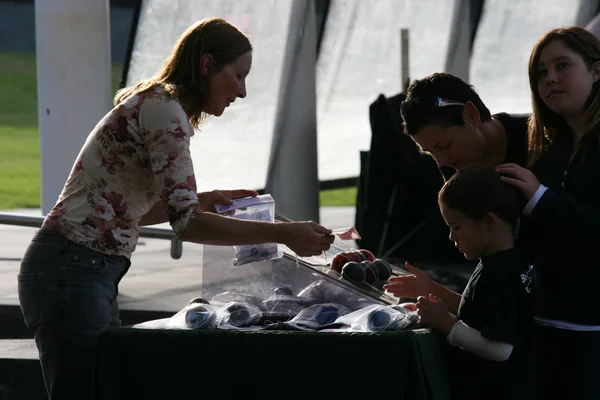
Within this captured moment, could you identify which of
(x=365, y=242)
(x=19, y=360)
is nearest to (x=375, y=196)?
(x=365, y=242)

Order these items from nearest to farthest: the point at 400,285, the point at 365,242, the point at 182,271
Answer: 1. the point at 400,285
2. the point at 182,271
3. the point at 365,242

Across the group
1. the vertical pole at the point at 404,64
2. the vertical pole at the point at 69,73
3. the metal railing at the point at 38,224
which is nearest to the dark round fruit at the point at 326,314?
the metal railing at the point at 38,224

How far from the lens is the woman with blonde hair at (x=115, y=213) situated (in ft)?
8.30

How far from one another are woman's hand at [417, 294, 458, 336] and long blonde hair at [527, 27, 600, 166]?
45 cm

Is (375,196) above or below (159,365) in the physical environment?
below

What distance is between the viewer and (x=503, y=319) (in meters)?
2.49

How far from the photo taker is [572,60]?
8.49 ft

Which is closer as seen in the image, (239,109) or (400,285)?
(400,285)

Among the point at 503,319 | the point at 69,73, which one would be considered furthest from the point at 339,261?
the point at 69,73

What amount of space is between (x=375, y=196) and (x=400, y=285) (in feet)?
16.0

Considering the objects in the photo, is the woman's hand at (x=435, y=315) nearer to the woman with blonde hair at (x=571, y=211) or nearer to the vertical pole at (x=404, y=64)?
the woman with blonde hair at (x=571, y=211)

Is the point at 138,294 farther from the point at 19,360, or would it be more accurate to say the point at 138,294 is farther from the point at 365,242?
the point at 365,242

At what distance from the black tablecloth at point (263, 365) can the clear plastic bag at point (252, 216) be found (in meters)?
0.50

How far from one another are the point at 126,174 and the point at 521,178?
97 cm
